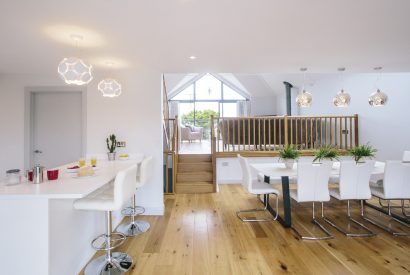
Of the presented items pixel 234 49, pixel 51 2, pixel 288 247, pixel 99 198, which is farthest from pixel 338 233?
pixel 51 2

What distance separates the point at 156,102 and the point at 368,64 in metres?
3.59

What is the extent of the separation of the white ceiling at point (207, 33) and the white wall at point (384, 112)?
1.38 metres

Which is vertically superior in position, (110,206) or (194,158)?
(194,158)

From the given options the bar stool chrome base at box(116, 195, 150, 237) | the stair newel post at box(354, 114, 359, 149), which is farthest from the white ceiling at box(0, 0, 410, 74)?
the stair newel post at box(354, 114, 359, 149)

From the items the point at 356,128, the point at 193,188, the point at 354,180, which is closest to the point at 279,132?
the point at 356,128

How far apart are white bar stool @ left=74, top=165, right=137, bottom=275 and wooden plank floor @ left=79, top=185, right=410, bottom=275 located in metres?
0.16

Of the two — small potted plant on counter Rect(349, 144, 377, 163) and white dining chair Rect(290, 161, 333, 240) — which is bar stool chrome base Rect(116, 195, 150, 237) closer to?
white dining chair Rect(290, 161, 333, 240)

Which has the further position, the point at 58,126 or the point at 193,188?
the point at 193,188

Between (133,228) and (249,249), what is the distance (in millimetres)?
1622

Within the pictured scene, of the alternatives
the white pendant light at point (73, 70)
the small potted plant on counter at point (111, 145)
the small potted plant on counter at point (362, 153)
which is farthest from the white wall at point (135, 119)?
the small potted plant on counter at point (362, 153)

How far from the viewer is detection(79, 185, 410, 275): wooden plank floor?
2.36 metres

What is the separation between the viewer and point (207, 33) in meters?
2.59

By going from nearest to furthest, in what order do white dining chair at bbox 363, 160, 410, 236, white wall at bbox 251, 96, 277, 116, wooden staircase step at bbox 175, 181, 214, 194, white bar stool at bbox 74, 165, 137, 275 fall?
1. white bar stool at bbox 74, 165, 137, 275
2. white dining chair at bbox 363, 160, 410, 236
3. wooden staircase step at bbox 175, 181, 214, 194
4. white wall at bbox 251, 96, 277, 116

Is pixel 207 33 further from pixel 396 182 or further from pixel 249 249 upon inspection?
pixel 396 182
